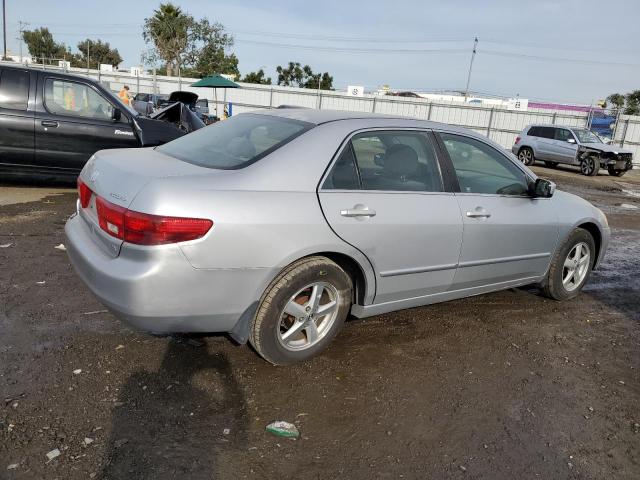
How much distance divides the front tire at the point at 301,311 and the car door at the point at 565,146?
18608 millimetres

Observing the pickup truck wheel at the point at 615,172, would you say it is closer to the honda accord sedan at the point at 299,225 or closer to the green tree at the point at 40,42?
the honda accord sedan at the point at 299,225

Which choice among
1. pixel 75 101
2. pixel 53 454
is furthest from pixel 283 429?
pixel 75 101

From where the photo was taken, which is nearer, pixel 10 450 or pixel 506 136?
pixel 10 450

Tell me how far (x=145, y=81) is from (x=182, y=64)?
102 feet

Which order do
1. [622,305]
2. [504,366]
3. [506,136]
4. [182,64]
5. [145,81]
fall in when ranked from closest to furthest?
[504,366] → [622,305] → [506,136] → [145,81] → [182,64]

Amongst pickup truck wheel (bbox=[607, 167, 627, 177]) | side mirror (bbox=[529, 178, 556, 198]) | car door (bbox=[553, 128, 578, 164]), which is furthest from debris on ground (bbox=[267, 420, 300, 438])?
pickup truck wheel (bbox=[607, 167, 627, 177])

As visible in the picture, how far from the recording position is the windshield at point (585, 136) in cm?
1964

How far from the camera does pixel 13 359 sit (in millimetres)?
3219

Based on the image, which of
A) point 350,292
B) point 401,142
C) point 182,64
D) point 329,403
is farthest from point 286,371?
point 182,64

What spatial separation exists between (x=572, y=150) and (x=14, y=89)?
59.1ft

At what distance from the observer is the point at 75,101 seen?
777cm

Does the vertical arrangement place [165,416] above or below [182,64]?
below

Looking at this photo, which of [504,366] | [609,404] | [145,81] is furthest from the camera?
[145,81]

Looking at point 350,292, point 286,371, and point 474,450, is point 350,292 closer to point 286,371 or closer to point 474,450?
point 286,371
